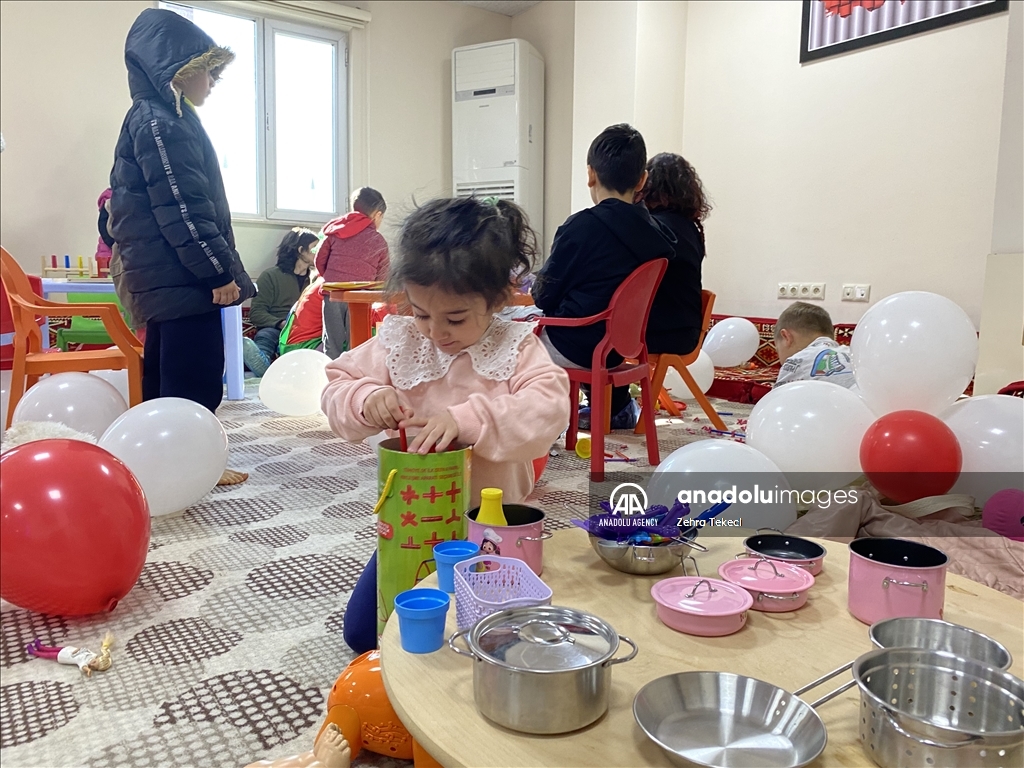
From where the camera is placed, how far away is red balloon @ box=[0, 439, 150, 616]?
1.22 metres

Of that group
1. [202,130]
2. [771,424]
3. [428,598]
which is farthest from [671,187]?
[428,598]

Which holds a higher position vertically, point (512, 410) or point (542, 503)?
point (512, 410)

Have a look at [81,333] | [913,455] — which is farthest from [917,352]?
[81,333]

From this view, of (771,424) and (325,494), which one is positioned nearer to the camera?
(771,424)

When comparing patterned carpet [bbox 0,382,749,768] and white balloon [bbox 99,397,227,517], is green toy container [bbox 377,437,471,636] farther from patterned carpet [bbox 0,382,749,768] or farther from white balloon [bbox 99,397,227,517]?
white balloon [bbox 99,397,227,517]

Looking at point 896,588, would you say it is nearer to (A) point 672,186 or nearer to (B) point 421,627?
(B) point 421,627

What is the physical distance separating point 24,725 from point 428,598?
737 millimetres

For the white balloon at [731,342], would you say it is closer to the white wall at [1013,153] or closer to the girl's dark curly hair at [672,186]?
the girl's dark curly hair at [672,186]

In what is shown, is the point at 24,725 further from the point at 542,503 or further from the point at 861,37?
the point at 861,37

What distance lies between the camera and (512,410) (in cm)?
A: 106

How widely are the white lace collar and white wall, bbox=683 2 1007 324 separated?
3.27 metres

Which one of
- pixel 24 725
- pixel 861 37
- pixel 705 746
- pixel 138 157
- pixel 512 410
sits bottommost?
pixel 24 725

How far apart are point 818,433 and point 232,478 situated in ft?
5.73

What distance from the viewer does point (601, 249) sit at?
2.41 meters
